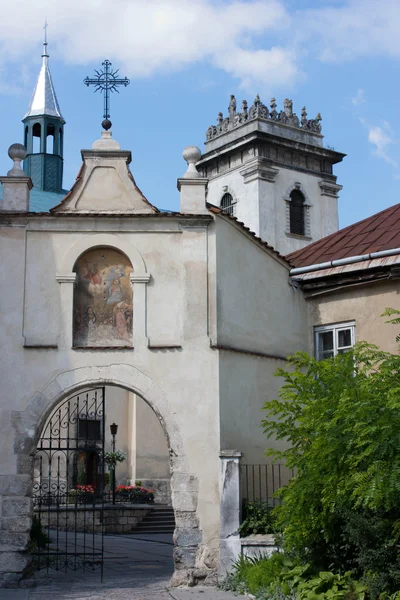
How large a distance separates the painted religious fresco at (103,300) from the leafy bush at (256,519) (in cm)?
324

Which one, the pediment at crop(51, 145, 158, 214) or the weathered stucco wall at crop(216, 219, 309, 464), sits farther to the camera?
the pediment at crop(51, 145, 158, 214)

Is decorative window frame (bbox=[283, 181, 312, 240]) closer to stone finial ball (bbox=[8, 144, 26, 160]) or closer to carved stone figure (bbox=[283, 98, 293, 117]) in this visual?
carved stone figure (bbox=[283, 98, 293, 117])

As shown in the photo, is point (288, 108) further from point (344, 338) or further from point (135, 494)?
point (344, 338)

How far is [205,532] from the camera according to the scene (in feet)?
44.4

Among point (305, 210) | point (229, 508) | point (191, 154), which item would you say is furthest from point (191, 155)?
point (305, 210)

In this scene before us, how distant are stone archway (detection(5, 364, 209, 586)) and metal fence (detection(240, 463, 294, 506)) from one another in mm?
921

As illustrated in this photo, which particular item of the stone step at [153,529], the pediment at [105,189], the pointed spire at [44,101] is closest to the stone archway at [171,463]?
the pediment at [105,189]

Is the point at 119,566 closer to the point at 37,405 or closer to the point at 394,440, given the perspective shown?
the point at 37,405

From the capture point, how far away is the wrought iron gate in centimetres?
1525

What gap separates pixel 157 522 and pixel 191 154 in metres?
14.1

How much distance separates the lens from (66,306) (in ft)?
46.5

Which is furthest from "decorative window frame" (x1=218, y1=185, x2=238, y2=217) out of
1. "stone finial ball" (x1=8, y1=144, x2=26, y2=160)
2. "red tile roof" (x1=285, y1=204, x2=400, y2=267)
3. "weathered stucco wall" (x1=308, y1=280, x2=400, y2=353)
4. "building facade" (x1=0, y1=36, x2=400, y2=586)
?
"stone finial ball" (x1=8, y1=144, x2=26, y2=160)

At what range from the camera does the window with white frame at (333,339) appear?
1580cm

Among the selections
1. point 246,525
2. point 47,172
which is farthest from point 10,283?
point 47,172
